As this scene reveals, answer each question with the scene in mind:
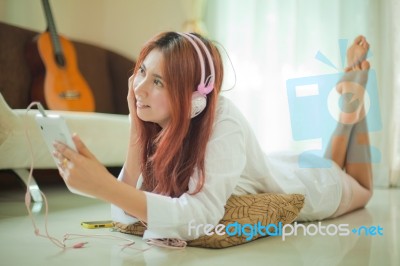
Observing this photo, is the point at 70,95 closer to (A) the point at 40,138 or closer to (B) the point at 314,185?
(A) the point at 40,138

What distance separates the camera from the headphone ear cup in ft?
3.32

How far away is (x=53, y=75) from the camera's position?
2.63 meters

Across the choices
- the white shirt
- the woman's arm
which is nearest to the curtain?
the white shirt

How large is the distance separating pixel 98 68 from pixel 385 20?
7.06 ft

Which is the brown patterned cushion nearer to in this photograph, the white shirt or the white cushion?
the white shirt

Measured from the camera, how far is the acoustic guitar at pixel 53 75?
2594mm

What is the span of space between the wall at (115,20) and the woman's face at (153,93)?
2.24 meters

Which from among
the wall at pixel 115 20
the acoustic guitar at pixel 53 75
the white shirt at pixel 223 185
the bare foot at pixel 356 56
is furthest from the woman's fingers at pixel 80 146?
the wall at pixel 115 20

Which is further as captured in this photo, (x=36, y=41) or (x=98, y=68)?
(x=98, y=68)

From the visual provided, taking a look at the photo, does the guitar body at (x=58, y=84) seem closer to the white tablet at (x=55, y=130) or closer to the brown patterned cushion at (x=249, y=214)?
the brown patterned cushion at (x=249, y=214)

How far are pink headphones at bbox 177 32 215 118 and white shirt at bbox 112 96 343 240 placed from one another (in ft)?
0.22

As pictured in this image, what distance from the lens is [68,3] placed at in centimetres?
334

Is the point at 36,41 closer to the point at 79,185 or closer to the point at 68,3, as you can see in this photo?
the point at 68,3

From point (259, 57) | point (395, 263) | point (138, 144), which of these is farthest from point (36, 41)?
point (395, 263)
